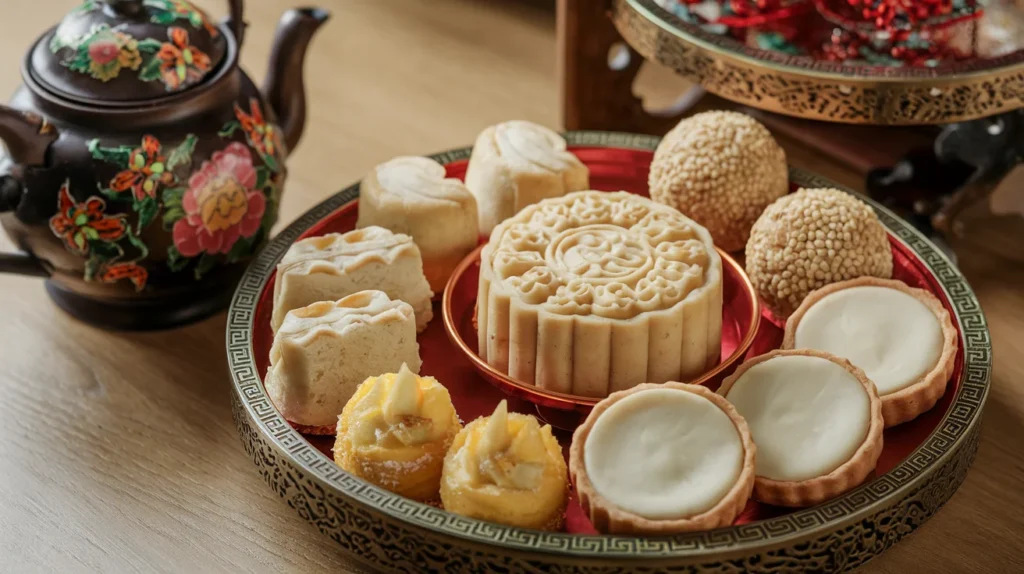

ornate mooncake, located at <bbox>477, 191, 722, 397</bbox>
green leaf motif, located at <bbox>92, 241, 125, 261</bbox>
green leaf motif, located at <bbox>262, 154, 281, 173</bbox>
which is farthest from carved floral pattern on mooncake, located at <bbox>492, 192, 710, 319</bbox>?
green leaf motif, located at <bbox>92, 241, 125, 261</bbox>

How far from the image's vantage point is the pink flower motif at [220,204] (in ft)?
3.83

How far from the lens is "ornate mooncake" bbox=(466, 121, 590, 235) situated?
1.21 meters

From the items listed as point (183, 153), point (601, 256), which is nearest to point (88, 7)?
point (183, 153)

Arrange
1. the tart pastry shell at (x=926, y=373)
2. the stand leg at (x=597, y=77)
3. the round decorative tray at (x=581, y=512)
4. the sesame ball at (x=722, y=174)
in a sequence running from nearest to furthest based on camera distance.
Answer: the round decorative tray at (x=581, y=512) < the tart pastry shell at (x=926, y=373) < the sesame ball at (x=722, y=174) < the stand leg at (x=597, y=77)


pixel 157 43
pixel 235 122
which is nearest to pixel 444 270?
pixel 235 122

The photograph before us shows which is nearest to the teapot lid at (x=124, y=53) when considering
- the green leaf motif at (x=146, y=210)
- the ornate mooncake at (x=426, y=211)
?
the green leaf motif at (x=146, y=210)

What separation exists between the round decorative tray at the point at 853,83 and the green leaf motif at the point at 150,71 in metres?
0.56

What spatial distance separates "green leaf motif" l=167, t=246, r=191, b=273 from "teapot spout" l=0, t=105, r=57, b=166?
0.15 meters

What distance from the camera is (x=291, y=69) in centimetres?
131

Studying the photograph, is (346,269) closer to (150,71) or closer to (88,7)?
(150,71)

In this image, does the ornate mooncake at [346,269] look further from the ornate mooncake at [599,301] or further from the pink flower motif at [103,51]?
the pink flower motif at [103,51]

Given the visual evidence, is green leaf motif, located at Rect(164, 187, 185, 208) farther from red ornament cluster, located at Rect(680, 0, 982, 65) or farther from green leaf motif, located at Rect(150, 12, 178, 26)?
red ornament cluster, located at Rect(680, 0, 982, 65)

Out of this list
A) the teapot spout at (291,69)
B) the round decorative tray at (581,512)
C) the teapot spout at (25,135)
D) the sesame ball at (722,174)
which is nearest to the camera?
the round decorative tray at (581,512)

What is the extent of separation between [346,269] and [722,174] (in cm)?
41
